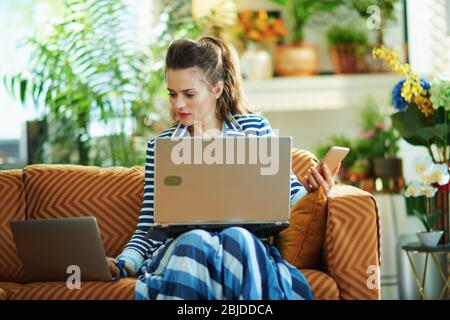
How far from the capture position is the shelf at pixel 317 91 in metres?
5.22

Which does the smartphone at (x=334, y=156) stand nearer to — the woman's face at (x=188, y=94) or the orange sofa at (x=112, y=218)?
the orange sofa at (x=112, y=218)

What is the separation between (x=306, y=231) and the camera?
2611 mm

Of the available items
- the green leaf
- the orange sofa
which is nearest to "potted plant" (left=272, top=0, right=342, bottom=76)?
the green leaf

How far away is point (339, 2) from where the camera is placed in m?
5.41

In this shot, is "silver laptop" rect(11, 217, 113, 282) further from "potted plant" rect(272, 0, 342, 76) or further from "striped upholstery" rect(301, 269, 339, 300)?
"potted plant" rect(272, 0, 342, 76)

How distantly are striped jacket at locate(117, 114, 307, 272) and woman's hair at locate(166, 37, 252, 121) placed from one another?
0.05m

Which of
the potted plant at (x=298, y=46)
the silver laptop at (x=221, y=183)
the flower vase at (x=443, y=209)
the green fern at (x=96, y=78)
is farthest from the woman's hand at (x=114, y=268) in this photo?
the potted plant at (x=298, y=46)

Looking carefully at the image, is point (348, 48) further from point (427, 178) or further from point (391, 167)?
point (427, 178)

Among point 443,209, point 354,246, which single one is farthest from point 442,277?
point 354,246

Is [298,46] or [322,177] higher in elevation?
[298,46]

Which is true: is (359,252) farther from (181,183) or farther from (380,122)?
(380,122)

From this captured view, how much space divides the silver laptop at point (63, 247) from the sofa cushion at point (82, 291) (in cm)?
3

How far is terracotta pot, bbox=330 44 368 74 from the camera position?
5282 millimetres

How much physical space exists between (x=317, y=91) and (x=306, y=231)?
2725 mm
